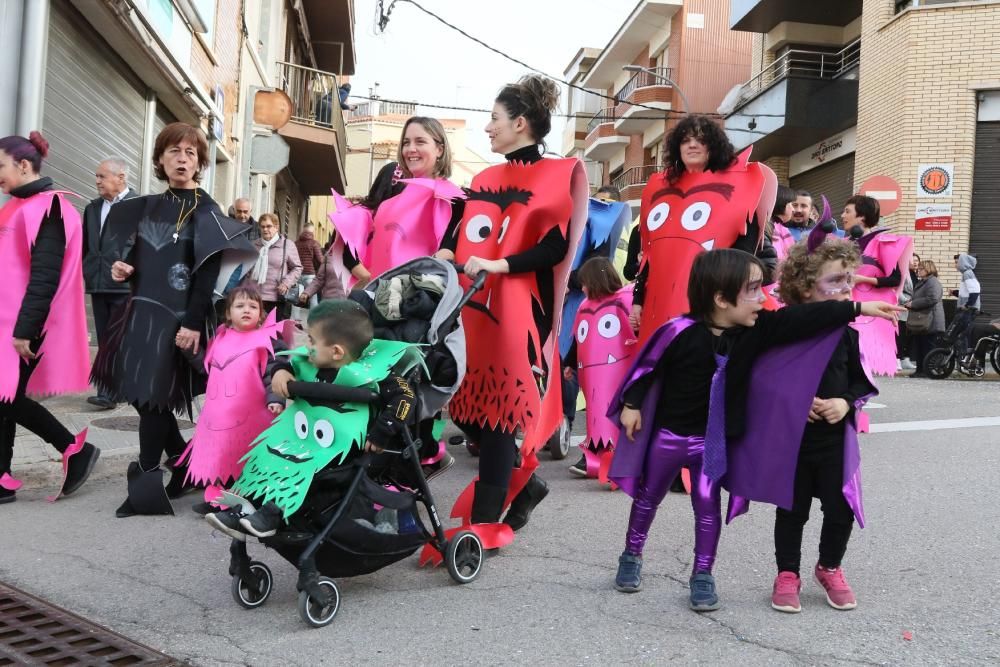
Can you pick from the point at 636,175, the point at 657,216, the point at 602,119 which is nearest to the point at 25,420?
the point at 657,216

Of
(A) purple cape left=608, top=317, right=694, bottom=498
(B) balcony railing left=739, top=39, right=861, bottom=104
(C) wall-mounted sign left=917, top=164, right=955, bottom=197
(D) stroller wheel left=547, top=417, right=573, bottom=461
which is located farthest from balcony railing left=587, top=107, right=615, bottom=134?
(A) purple cape left=608, top=317, right=694, bottom=498

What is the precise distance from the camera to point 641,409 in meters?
3.62

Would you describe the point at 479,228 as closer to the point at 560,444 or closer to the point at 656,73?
the point at 560,444

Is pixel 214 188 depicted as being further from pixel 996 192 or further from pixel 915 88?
pixel 996 192

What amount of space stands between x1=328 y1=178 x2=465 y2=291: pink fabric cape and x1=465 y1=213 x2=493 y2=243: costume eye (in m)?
0.24

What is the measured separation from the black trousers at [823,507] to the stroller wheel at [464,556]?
3.66 feet

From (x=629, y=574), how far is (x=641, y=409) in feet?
2.01

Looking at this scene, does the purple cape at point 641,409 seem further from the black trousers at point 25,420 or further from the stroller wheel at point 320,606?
the black trousers at point 25,420

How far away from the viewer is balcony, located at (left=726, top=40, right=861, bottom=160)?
69.3ft

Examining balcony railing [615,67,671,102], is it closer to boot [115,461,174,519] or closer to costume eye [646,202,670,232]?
costume eye [646,202,670,232]

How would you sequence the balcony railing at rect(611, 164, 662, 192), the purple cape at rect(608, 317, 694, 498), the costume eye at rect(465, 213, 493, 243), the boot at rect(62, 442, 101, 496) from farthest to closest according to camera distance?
the balcony railing at rect(611, 164, 662, 192) < the boot at rect(62, 442, 101, 496) < the costume eye at rect(465, 213, 493, 243) < the purple cape at rect(608, 317, 694, 498)

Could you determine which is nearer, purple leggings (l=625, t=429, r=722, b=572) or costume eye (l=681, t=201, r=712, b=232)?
purple leggings (l=625, t=429, r=722, b=572)

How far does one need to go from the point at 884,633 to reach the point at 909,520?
5.73 feet

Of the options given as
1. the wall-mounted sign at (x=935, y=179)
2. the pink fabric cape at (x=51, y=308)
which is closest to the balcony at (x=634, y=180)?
the wall-mounted sign at (x=935, y=179)
